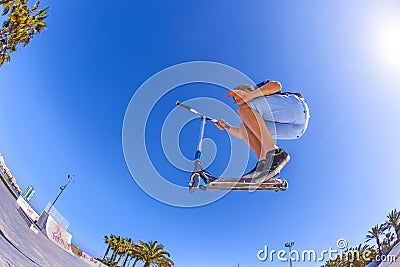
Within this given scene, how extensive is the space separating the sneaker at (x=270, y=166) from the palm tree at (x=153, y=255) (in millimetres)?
40546

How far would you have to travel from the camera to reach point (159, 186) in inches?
154

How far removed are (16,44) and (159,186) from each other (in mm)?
21843

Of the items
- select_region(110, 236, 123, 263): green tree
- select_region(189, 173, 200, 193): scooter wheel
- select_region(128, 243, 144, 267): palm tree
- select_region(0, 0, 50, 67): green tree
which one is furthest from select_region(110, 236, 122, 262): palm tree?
select_region(189, 173, 200, 193): scooter wheel

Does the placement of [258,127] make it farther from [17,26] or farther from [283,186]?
[17,26]

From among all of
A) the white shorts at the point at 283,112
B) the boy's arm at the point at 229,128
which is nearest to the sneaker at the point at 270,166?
the white shorts at the point at 283,112

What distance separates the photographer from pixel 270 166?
133 inches

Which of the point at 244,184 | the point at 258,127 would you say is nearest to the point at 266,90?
the point at 258,127

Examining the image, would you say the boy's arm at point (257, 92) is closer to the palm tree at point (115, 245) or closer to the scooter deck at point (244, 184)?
the scooter deck at point (244, 184)

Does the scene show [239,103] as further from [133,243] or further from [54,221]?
[133,243]

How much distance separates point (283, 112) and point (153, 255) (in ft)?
136

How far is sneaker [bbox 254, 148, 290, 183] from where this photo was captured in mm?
3357

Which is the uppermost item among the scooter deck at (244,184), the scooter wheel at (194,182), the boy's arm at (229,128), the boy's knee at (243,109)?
the boy's arm at (229,128)

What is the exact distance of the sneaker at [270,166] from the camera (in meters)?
3.36

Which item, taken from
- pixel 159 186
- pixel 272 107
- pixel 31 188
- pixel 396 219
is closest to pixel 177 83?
pixel 159 186
